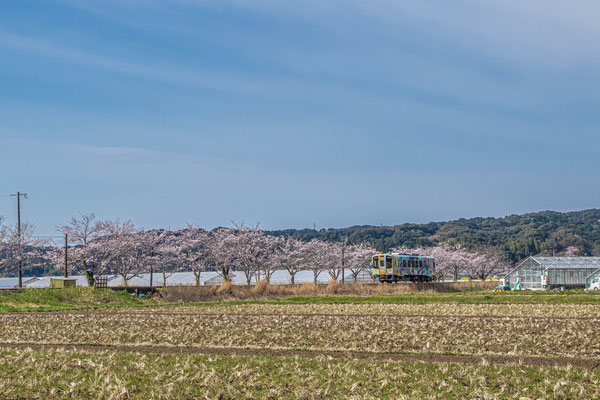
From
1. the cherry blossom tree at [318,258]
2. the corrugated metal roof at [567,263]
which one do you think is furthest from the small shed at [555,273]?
the cherry blossom tree at [318,258]

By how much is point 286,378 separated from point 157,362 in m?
3.75

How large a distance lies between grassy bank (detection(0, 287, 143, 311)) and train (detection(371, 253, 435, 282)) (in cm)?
2854

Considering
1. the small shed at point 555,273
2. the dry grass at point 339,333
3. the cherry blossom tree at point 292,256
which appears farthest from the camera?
the cherry blossom tree at point 292,256

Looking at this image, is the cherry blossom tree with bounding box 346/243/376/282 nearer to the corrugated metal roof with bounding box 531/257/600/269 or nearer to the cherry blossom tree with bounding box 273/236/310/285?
the cherry blossom tree with bounding box 273/236/310/285

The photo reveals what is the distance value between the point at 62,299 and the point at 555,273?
204ft

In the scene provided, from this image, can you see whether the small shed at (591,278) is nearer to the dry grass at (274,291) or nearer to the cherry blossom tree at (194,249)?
the dry grass at (274,291)

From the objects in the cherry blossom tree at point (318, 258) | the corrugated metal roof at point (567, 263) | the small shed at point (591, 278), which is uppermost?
the cherry blossom tree at point (318, 258)

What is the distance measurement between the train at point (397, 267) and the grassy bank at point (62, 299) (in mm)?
28538

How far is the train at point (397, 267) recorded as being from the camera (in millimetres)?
67331

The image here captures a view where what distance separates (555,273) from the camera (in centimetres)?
8269

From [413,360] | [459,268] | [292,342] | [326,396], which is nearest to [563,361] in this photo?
[413,360]

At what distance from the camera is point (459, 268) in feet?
392

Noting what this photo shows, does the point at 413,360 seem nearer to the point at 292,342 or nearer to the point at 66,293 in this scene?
the point at 292,342

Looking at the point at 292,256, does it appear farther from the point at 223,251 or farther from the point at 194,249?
the point at 194,249
